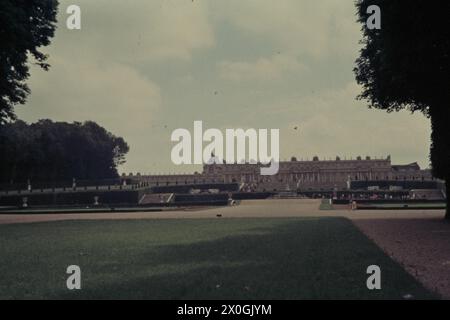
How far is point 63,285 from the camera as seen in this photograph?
32.6 feet

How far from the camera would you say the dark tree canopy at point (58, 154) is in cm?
6956

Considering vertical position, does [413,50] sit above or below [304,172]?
above

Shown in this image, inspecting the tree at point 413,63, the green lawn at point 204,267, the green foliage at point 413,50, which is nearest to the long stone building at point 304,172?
the tree at point 413,63

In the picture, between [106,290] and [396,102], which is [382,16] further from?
[106,290]

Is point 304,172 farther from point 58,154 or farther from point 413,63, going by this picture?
point 413,63

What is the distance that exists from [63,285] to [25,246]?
820 centimetres

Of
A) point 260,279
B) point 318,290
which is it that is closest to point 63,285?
point 260,279

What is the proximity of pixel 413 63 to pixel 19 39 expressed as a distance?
708 inches

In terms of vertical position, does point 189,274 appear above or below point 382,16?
below

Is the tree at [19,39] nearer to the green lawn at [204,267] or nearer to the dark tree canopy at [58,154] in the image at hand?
the green lawn at [204,267]

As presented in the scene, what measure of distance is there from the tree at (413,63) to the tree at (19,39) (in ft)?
51.7

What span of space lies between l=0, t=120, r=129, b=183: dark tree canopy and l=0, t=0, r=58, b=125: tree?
115 feet

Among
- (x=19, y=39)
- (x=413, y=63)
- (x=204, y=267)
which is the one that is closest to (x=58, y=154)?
(x=19, y=39)

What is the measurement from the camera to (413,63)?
22219mm
